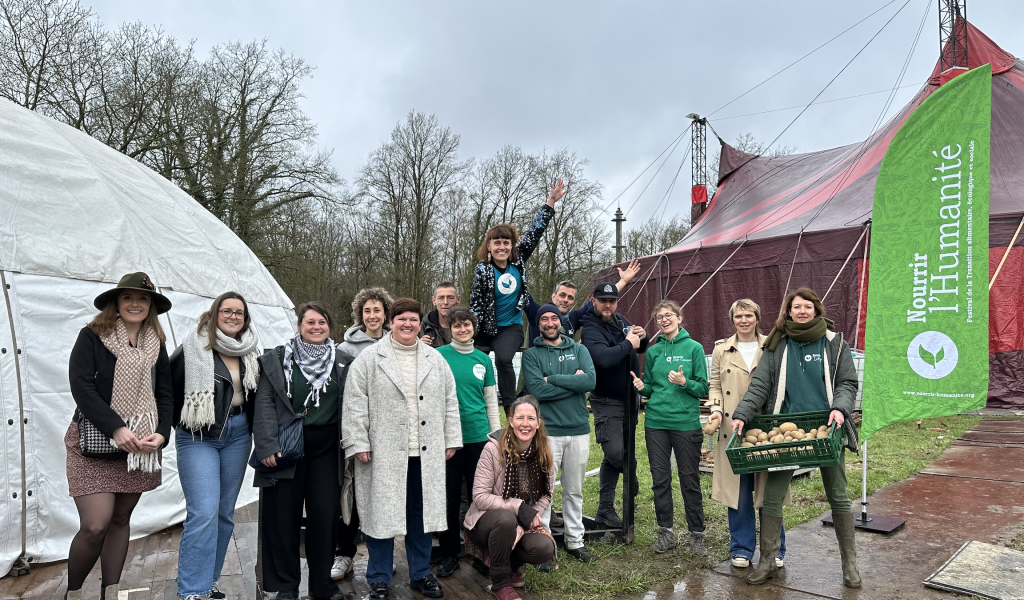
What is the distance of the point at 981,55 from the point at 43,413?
15.5m

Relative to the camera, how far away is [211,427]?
350 centimetres

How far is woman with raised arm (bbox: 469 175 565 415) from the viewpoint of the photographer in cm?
460

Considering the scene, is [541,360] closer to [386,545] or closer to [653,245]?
[386,545]

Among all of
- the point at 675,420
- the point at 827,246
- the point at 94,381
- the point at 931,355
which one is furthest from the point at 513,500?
the point at 827,246

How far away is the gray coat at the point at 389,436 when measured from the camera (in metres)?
3.68

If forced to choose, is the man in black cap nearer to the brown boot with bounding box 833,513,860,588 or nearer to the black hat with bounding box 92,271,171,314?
the brown boot with bounding box 833,513,860,588

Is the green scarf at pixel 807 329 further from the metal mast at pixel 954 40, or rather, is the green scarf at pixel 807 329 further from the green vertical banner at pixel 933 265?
the metal mast at pixel 954 40

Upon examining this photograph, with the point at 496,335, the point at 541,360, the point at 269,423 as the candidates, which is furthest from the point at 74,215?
the point at 541,360

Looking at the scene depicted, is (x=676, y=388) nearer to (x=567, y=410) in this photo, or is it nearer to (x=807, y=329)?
(x=567, y=410)

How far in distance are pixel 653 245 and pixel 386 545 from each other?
101 ft

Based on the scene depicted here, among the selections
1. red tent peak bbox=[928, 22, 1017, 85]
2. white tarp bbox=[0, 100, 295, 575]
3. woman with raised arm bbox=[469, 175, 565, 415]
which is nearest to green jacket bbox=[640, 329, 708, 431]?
woman with raised arm bbox=[469, 175, 565, 415]

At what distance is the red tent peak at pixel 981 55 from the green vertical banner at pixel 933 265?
957 centimetres

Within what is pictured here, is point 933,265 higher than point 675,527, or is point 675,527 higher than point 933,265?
point 933,265

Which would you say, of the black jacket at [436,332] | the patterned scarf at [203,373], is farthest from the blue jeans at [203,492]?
the black jacket at [436,332]
